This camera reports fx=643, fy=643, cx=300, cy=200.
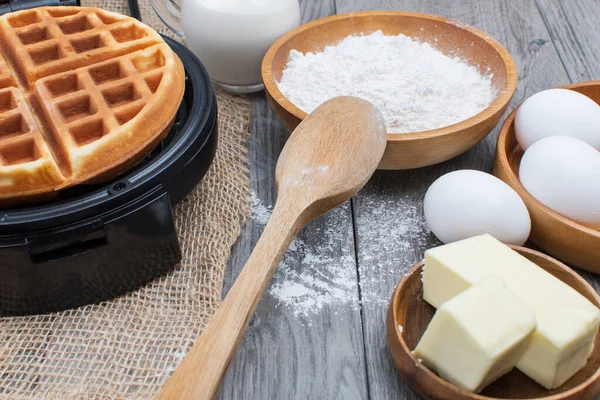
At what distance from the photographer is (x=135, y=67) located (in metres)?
1.02

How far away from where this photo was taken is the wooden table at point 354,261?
817 mm

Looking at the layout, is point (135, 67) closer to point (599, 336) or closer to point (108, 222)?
point (108, 222)

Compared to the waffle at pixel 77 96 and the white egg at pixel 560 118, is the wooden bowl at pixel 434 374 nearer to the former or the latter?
the white egg at pixel 560 118

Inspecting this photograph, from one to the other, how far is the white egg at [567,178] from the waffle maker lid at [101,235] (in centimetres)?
48

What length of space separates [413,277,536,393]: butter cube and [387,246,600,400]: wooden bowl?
0.02 m

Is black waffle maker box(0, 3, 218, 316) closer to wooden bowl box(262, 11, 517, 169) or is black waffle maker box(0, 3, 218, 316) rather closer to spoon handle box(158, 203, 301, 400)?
spoon handle box(158, 203, 301, 400)

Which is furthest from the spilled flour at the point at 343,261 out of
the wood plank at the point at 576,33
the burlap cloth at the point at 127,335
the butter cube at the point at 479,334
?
the wood plank at the point at 576,33

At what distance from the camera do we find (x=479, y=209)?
2.93 ft

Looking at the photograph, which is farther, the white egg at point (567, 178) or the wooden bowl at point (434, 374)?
the white egg at point (567, 178)

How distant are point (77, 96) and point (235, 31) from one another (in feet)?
1.36

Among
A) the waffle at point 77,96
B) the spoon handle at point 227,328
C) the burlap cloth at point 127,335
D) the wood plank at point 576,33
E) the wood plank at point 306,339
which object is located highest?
the waffle at point 77,96

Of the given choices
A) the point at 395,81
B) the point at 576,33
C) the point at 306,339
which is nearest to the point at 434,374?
the point at 306,339

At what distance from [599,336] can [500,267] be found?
0.15 meters

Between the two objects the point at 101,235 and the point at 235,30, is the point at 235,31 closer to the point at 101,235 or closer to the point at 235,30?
the point at 235,30
